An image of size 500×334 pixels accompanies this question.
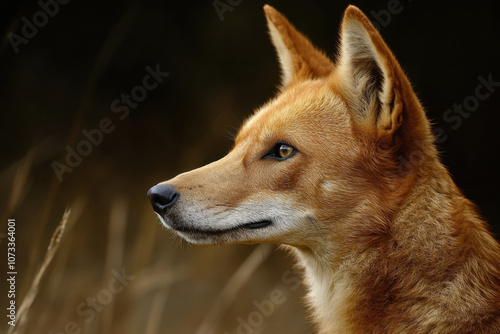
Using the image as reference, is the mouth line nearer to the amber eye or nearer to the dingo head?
the dingo head

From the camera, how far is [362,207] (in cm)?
310

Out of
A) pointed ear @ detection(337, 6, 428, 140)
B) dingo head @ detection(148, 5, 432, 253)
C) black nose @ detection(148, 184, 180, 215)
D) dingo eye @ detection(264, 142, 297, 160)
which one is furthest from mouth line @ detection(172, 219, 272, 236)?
pointed ear @ detection(337, 6, 428, 140)

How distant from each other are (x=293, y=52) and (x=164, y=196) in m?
1.60

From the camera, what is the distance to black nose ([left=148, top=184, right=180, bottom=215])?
3049mm

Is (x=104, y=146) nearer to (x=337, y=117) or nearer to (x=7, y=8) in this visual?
(x=7, y=8)

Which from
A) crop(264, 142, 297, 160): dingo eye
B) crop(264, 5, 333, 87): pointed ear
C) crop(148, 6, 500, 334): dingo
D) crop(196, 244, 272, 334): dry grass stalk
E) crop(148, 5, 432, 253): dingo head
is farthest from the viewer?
crop(264, 5, 333, 87): pointed ear

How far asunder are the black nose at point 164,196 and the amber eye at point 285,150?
62 centimetres

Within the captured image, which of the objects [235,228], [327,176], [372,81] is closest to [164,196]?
[235,228]

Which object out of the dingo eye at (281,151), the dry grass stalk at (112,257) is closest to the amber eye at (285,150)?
the dingo eye at (281,151)

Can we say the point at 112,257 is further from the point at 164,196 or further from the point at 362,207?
the point at 362,207

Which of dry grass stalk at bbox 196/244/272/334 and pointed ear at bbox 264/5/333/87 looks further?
pointed ear at bbox 264/5/333/87

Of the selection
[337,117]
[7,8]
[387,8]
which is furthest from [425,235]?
[7,8]

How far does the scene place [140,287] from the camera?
4.09 metres

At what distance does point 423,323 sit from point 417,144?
2.98 feet
